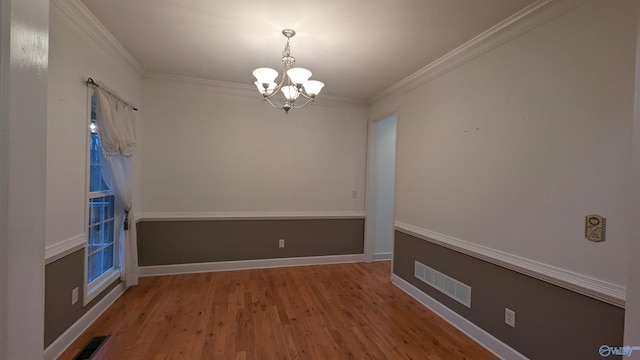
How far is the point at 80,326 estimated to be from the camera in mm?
2303

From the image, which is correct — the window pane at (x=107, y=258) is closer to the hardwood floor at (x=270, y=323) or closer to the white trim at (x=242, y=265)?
Answer: the hardwood floor at (x=270, y=323)

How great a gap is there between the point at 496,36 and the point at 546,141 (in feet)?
3.23

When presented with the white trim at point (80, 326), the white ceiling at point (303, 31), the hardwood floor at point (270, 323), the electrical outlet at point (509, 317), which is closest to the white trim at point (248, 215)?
the hardwood floor at point (270, 323)

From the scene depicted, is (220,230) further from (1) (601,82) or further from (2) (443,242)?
(1) (601,82)

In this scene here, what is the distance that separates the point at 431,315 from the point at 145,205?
145 inches

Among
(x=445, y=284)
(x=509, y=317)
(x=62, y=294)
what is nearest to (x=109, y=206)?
(x=62, y=294)

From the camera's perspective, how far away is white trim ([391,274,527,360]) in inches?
83.1

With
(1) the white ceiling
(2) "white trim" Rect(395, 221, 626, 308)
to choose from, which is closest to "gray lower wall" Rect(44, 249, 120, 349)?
(1) the white ceiling

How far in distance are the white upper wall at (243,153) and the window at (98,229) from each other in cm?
67

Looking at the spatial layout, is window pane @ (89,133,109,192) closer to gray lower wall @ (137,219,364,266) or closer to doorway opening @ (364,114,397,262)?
gray lower wall @ (137,219,364,266)

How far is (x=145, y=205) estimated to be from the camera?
11.7ft

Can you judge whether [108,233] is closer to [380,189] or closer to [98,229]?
[98,229]

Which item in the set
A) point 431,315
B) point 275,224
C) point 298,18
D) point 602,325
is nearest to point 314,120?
point 275,224

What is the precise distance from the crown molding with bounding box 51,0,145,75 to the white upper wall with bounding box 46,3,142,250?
0.03 m
